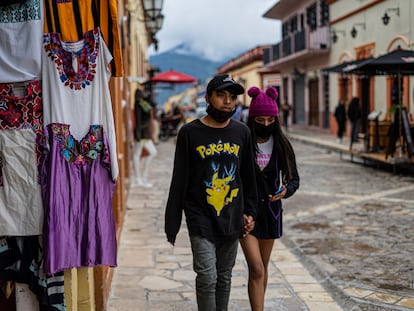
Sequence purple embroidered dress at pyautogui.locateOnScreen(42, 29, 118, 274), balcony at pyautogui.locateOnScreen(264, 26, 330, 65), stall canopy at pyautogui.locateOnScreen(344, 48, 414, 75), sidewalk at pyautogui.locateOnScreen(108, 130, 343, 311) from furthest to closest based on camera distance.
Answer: balcony at pyautogui.locateOnScreen(264, 26, 330, 65), stall canopy at pyautogui.locateOnScreen(344, 48, 414, 75), sidewalk at pyautogui.locateOnScreen(108, 130, 343, 311), purple embroidered dress at pyautogui.locateOnScreen(42, 29, 118, 274)

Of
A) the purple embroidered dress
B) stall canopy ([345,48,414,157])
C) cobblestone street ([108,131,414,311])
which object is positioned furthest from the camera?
stall canopy ([345,48,414,157])

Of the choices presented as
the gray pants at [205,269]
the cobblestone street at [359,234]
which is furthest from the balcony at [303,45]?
the gray pants at [205,269]

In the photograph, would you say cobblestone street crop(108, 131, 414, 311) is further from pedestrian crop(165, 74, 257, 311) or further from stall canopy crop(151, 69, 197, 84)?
stall canopy crop(151, 69, 197, 84)

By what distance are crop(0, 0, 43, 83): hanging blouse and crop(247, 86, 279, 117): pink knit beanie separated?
4.91 ft

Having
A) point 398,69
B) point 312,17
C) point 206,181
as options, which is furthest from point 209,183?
point 312,17

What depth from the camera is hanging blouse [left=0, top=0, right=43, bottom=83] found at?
3.51m

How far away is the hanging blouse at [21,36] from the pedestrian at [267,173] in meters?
1.53

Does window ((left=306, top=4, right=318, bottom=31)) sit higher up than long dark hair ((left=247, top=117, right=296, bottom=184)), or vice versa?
window ((left=306, top=4, right=318, bottom=31))

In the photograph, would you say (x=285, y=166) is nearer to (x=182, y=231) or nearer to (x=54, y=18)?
(x=54, y=18)

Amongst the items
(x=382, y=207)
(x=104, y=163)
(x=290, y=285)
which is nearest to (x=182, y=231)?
(x=290, y=285)

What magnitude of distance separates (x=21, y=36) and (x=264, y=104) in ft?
5.33

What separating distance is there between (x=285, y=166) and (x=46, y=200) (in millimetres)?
1673

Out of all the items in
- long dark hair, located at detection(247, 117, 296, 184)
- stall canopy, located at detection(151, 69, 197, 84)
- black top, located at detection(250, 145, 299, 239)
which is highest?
stall canopy, located at detection(151, 69, 197, 84)

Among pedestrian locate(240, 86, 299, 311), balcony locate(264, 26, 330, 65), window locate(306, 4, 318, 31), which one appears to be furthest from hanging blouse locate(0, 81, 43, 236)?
window locate(306, 4, 318, 31)
